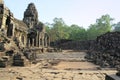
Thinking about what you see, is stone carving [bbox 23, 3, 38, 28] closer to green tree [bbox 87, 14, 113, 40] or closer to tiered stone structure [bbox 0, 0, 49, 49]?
tiered stone structure [bbox 0, 0, 49, 49]

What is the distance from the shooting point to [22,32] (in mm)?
33312

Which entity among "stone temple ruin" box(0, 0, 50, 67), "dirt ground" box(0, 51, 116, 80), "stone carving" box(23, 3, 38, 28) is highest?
"stone carving" box(23, 3, 38, 28)

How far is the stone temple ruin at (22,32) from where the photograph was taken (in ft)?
59.9

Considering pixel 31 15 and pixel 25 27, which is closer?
pixel 25 27

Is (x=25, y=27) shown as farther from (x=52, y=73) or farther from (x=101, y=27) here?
(x=101, y=27)

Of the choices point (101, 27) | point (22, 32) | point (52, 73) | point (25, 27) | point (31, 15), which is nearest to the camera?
point (52, 73)

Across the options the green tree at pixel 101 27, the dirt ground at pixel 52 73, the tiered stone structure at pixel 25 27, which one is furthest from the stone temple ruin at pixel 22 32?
the green tree at pixel 101 27

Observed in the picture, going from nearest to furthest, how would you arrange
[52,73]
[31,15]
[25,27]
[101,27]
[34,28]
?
[52,73]
[25,27]
[34,28]
[31,15]
[101,27]

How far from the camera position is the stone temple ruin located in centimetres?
1827

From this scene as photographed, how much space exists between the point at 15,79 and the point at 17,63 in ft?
18.3

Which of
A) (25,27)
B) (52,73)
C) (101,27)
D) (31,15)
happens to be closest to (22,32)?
(25,27)

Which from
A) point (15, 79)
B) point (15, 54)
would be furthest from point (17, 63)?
point (15, 79)

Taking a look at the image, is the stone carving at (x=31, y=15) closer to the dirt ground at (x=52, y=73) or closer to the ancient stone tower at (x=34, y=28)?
the ancient stone tower at (x=34, y=28)

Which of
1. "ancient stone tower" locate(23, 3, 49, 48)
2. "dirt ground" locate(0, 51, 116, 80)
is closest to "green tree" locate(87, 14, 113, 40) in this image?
"ancient stone tower" locate(23, 3, 49, 48)
